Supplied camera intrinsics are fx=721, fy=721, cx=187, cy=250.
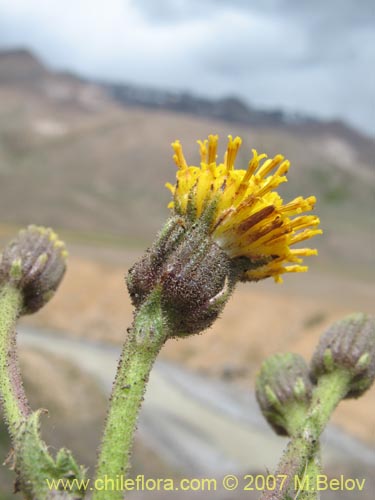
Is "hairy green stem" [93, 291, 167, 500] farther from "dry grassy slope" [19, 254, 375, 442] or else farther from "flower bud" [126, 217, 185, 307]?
"dry grassy slope" [19, 254, 375, 442]

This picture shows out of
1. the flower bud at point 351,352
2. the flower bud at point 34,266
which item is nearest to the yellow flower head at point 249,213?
the flower bud at point 34,266

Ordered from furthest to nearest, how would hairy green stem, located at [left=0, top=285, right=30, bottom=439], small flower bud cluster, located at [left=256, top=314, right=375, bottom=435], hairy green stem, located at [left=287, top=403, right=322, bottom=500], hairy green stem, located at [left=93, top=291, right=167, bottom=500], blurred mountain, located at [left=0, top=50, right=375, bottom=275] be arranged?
1. blurred mountain, located at [left=0, top=50, right=375, bottom=275]
2. small flower bud cluster, located at [left=256, top=314, right=375, bottom=435]
3. hairy green stem, located at [left=287, top=403, right=322, bottom=500]
4. hairy green stem, located at [left=0, top=285, right=30, bottom=439]
5. hairy green stem, located at [left=93, top=291, right=167, bottom=500]

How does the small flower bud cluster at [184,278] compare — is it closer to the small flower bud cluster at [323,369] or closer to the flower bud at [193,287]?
the flower bud at [193,287]

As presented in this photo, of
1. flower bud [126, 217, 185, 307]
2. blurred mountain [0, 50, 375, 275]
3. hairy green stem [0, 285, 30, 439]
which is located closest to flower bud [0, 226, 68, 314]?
hairy green stem [0, 285, 30, 439]

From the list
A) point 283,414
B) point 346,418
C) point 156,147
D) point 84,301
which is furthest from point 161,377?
point 156,147

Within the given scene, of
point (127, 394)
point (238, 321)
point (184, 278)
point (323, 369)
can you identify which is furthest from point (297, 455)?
point (238, 321)
